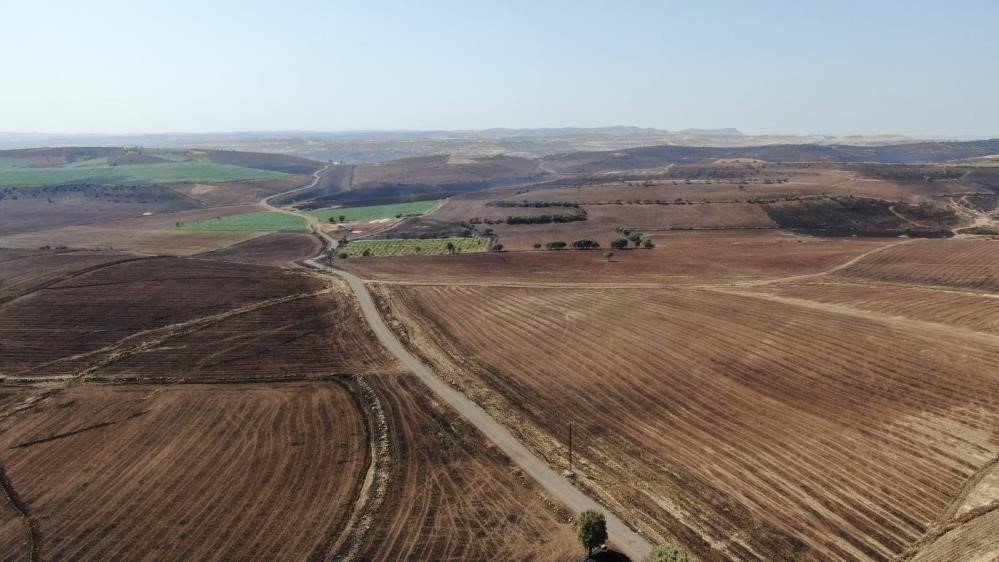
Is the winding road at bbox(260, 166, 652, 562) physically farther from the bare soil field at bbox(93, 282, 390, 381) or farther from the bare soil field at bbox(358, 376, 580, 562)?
the bare soil field at bbox(93, 282, 390, 381)

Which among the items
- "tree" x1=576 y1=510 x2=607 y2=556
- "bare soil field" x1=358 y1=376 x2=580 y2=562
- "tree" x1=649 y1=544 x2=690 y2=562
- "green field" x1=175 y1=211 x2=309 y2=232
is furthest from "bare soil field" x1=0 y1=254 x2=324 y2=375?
"tree" x1=649 y1=544 x2=690 y2=562

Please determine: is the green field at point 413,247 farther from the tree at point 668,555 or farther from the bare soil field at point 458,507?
the tree at point 668,555

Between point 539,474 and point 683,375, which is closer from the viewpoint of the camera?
point 539,474

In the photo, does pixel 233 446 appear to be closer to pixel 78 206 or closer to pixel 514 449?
pixel 514 449

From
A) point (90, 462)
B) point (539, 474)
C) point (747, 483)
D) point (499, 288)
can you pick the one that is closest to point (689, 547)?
point (747, 483)

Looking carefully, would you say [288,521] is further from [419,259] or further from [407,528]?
[419,259]
